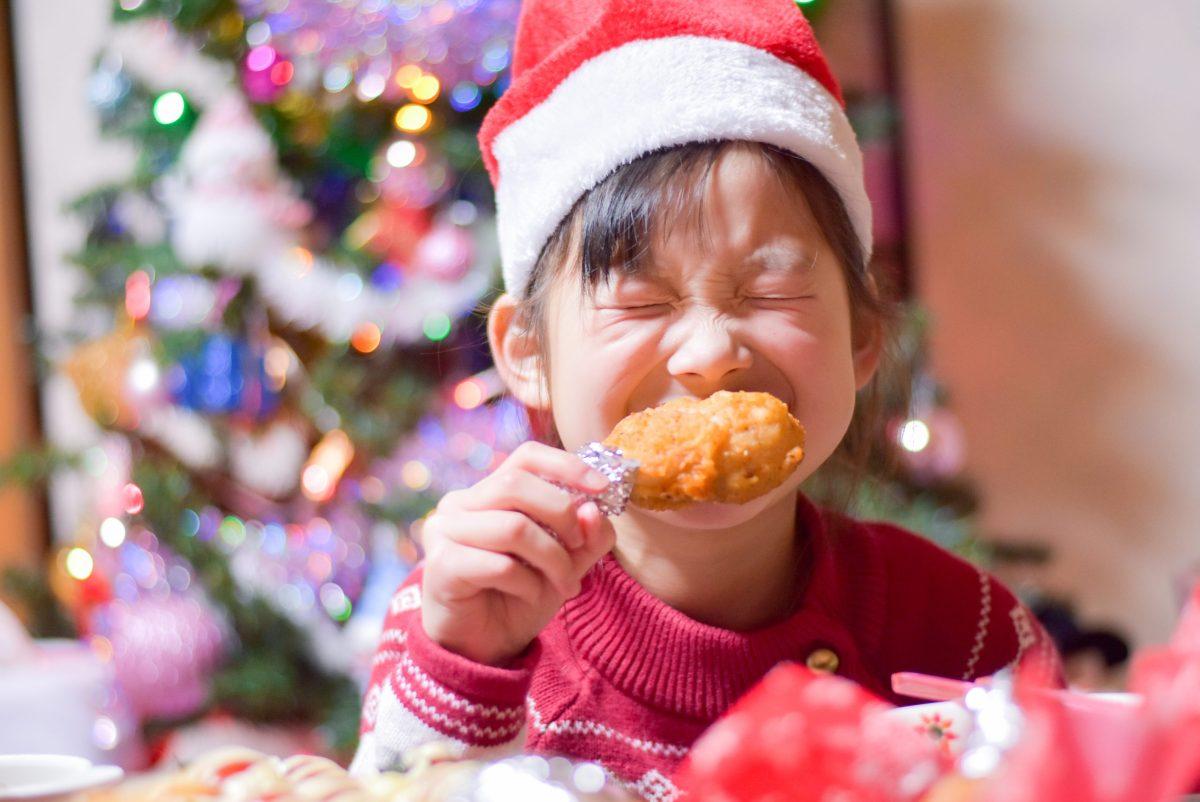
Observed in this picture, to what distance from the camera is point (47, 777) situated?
22.1 inches

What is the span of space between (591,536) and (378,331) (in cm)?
121

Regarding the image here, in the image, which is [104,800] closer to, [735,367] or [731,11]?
[735,367]

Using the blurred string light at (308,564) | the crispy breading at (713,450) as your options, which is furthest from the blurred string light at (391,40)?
the crispy breading at (713,450)

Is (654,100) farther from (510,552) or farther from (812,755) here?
(812,755)

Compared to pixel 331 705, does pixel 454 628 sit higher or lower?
higher

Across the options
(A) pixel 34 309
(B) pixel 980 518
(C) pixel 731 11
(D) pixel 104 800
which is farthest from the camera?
(A) pixel 34 309

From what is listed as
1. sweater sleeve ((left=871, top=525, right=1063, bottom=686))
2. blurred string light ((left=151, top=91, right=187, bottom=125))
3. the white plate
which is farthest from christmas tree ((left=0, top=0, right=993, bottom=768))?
the white plate

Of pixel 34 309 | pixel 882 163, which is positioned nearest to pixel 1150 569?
pixel 882 163

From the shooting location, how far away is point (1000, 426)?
2.57 m

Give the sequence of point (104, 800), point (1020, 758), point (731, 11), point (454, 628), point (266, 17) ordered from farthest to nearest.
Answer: point (266, 17)
point (731, 11)
point (454, 628)
point (104, 800)
point (1020, 758)

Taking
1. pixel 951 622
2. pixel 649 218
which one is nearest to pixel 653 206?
pixel 649 218

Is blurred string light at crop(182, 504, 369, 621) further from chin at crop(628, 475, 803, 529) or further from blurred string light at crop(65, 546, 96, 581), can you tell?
chin at crop(628, 475, 803, 529)

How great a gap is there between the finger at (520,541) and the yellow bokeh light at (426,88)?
4.12 ft

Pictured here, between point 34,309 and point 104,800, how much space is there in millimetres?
2529
